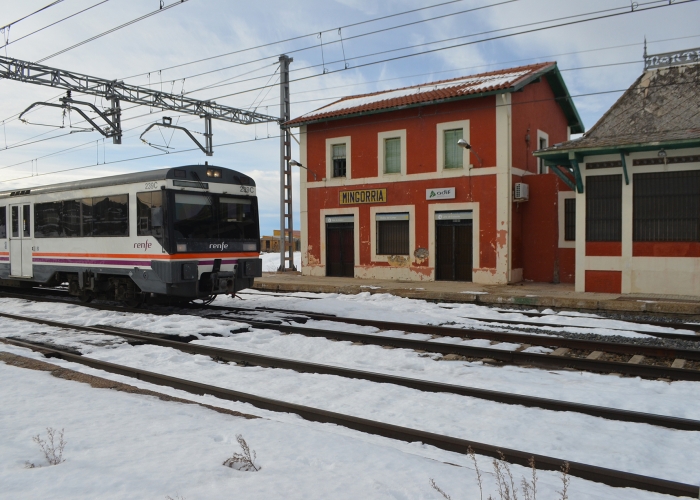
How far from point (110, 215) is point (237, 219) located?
9.07ft

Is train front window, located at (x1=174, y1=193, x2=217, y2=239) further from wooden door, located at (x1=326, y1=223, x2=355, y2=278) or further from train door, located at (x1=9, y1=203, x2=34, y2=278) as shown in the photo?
wooden door, located at (x1=326, y1=223, x2=355, y2=278)

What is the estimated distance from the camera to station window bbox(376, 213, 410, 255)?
20016mm

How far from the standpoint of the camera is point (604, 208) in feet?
50.5

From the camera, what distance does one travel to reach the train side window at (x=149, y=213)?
11.4 metres

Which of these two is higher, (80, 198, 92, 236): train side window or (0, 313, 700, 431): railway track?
(80, 198, 92, 236): train side window

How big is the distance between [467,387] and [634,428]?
67.3 inches

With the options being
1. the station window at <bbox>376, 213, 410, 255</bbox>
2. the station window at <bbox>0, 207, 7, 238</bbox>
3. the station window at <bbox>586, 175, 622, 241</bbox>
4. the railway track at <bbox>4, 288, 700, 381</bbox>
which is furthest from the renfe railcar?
the station window at <bbox>586, 175, 622, 241</bbox>

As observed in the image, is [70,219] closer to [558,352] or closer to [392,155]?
[392,155]

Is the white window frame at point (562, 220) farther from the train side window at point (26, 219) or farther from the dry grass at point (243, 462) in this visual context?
the dry grass at point (243, 462)

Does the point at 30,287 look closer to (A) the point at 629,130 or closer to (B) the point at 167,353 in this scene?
(B) the point at 167,353

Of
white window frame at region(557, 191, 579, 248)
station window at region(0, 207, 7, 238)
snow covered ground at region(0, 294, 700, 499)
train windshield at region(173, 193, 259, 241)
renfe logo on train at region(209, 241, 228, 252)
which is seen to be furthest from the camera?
white window frame at region(557, 191, 579, 248)

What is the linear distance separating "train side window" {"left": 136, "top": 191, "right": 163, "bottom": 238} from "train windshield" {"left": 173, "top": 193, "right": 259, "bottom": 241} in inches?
12.7

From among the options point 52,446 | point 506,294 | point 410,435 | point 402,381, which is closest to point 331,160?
point 506,294

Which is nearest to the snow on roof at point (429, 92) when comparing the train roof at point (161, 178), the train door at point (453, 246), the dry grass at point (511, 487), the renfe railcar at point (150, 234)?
the train door at point (453, 246)
